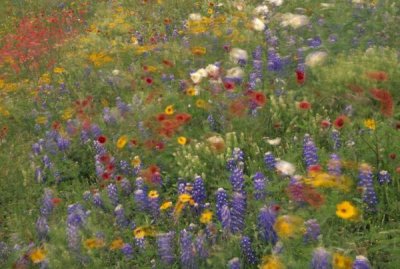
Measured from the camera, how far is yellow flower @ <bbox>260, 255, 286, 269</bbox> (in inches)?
130

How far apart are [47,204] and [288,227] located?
8.41ft

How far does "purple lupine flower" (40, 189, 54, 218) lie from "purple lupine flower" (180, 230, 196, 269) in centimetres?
176

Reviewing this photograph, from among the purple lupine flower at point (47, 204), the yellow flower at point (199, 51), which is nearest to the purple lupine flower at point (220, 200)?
the purple lupine flower at point (47, 204)

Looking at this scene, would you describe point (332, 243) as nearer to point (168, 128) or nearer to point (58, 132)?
point (168, 128)

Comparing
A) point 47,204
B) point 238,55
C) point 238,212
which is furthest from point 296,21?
point 47,204

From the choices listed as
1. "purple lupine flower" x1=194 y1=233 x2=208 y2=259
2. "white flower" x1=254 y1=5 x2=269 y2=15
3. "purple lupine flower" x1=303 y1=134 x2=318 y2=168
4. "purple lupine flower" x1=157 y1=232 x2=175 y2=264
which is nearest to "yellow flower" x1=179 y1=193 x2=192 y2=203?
"purple lupine flower" x1=157 y1=232 x2=175 y2=264

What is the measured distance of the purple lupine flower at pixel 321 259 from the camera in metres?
3.11

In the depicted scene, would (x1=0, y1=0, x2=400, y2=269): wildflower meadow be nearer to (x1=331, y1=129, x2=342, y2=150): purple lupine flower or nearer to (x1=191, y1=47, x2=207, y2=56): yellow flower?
(x1=331, y1=129, x2=342, y2=150): purple lupine flower

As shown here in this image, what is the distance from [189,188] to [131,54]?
4014 millimetres

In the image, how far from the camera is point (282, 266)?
3.29 meters

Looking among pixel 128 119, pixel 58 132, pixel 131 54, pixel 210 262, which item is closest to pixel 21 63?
pixel 131 54

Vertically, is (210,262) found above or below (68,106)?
above

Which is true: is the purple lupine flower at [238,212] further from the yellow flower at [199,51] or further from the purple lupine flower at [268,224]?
the yellow flower at [199,51]

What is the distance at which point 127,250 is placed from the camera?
159 inches
